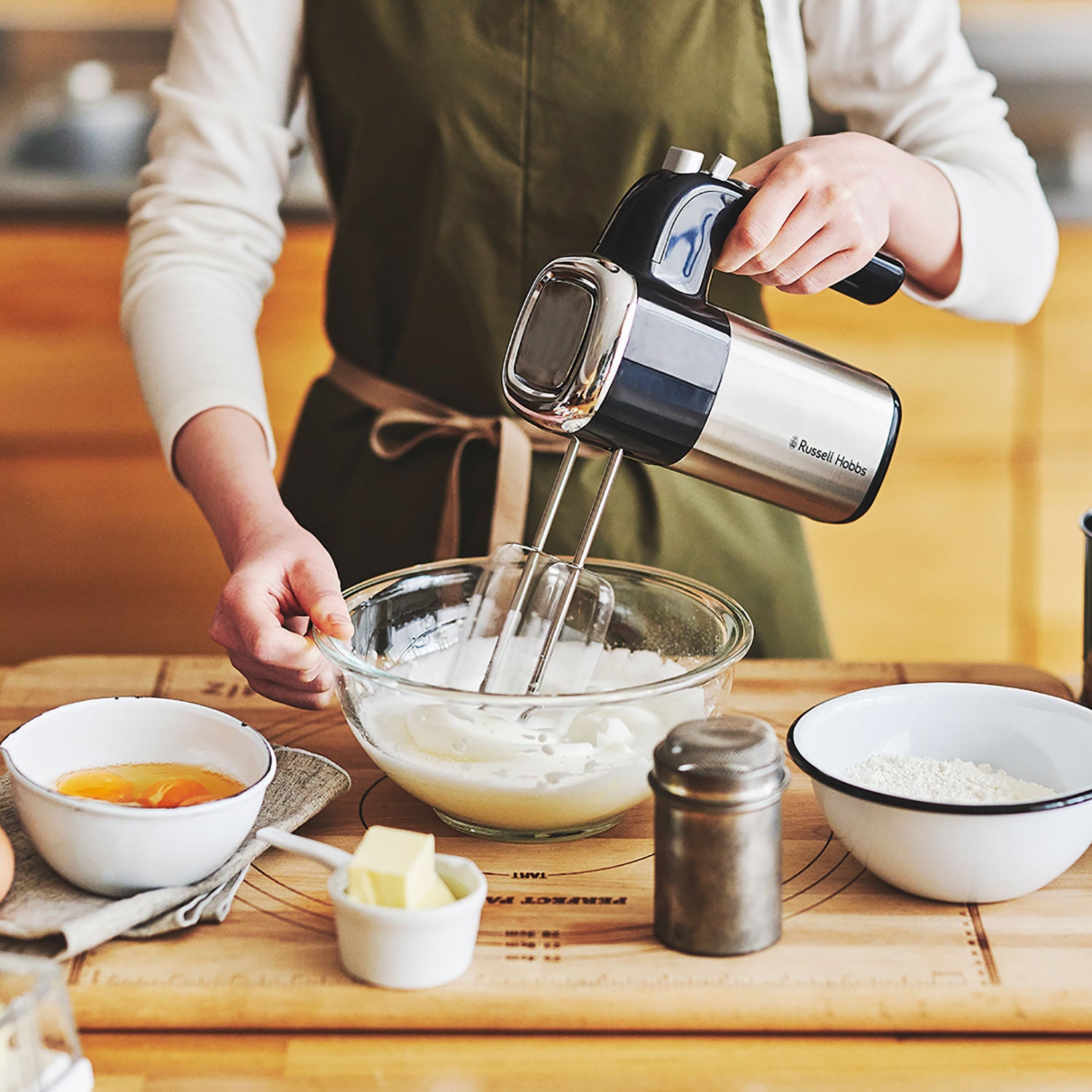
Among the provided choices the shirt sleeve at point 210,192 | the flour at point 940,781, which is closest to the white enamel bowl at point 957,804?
the flour at point 940,781

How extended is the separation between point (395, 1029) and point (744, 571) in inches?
27.0

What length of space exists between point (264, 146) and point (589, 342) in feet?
1.87

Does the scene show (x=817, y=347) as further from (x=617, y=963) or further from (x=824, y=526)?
(x=617, y=963)

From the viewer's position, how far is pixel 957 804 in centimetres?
70

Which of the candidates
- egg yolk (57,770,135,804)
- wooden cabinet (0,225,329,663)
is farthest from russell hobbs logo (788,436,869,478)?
wooden cabinet (0,225,329,663)

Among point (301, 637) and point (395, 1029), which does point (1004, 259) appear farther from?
point (395, 1029)

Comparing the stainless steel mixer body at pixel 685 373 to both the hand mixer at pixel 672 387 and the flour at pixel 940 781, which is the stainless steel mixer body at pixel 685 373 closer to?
the hand mixer at pixel 672 387

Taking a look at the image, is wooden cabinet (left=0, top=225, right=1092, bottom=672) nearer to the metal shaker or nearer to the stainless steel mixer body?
the stainless steel mixer body

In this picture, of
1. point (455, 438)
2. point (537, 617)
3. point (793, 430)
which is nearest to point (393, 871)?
point (537, 617)

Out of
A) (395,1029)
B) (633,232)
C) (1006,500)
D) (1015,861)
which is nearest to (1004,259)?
(633,232)

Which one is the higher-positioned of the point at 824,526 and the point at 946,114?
the point at 946,114

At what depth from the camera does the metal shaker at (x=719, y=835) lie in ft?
2.19

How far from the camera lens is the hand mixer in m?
0.76

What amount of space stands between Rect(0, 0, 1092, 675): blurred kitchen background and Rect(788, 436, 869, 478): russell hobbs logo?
1.12 m
